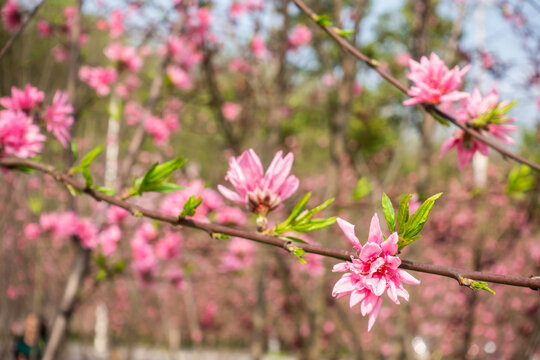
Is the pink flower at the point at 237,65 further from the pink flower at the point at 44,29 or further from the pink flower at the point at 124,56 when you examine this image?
the pink flower at the point at 44,29

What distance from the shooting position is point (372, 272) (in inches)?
33.4

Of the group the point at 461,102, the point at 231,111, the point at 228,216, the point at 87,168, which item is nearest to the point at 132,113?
the point at 231,111

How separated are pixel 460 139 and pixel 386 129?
51.1ft

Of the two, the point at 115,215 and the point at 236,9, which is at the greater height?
the point at 236,9

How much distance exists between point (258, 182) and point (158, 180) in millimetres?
295

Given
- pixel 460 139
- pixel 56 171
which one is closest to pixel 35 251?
pixel 56 171

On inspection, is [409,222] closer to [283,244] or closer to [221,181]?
[283,244]

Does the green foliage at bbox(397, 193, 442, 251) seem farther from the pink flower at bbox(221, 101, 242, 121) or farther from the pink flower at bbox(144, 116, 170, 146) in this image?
the pink flower at bbox(221, 101, 242, 121)

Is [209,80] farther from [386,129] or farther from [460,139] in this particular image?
[386,129]

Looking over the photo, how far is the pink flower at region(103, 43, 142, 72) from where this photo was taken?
134 inches

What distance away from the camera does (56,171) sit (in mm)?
1139

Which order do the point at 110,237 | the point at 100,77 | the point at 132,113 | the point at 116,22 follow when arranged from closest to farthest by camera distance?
the point at 110,237
the point at 100,77
the point at 116,22
the point at 132,113

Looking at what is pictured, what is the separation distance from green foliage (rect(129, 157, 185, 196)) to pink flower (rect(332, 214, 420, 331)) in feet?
1.65

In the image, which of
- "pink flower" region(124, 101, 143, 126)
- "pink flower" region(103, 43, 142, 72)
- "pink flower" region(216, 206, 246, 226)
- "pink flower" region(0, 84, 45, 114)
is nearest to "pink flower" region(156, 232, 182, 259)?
"pink flower" region(216, 206, 246, 226)
